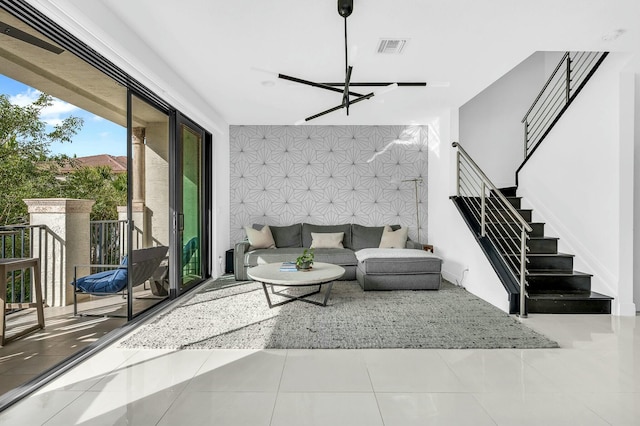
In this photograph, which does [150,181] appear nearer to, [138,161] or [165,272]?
[138,161]

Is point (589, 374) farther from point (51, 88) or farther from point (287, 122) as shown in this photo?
point (51, 88)

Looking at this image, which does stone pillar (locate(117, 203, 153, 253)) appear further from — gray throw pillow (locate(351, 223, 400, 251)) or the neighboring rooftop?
gray throw pillow (locate(351, 223, 400, 251))

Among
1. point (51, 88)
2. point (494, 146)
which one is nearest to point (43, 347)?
point (51, 88)

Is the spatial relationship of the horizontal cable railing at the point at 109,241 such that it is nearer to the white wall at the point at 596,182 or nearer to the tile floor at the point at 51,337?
the tile floor at the point at 51,337

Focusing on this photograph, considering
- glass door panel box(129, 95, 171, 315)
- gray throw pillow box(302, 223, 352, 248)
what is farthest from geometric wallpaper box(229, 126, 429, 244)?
glass door panel box(129, 95, 171, 315)

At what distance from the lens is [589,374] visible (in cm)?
216

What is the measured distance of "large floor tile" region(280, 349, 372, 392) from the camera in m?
2.00

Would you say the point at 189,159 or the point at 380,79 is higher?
the point at 380,79

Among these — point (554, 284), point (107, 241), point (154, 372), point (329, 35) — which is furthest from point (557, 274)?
point (107, 241)

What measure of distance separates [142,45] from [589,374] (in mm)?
4245

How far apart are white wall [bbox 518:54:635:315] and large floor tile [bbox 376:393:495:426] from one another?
2833 millimetres

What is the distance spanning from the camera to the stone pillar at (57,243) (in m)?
3.97

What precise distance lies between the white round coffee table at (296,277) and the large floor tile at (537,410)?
1.79m

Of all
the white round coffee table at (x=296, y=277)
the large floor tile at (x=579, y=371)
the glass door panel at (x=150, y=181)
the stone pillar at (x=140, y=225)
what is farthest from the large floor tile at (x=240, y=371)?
the stone pillar at (x=140, y=225)
